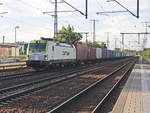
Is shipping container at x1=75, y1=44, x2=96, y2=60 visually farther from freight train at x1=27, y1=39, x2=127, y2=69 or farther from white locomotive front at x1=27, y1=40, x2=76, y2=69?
white locomotive front at x1=27, y1=40, x2=76, y2=69

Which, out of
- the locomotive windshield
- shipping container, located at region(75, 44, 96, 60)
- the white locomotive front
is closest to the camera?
the white locomotive front

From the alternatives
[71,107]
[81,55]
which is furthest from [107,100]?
[81,55]

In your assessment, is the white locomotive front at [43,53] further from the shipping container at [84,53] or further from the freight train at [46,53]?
the shipping container at [84,53]

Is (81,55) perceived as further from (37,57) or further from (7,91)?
(7,91)

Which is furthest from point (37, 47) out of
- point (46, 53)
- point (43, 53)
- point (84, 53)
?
point (84, 53)

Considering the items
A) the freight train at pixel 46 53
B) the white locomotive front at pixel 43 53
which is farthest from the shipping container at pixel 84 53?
the white locomotive front at pixel 43 53

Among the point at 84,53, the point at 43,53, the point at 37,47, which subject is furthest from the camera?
the point at 84,53

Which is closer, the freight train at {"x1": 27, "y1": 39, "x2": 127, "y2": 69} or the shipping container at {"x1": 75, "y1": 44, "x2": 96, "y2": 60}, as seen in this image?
the freight train at {"x1": 27, "y1": 39, "x2": 127, "y2": 69}

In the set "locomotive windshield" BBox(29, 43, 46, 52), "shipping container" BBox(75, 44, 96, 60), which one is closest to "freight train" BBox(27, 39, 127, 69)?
"locomotive windshield" BBox(29, 43, 46, 52)

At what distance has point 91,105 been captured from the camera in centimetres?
1150

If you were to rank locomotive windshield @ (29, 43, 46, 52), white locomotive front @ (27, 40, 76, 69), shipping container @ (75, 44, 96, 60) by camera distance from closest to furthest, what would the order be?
white locomotive front @ (27, 40, 76, 69) < locomotive windshield @ (29, 43, 46, 52) < shipping container @ (75, 44, 96, 60)

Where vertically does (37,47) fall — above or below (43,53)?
above

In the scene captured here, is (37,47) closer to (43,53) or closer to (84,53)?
(43,53)

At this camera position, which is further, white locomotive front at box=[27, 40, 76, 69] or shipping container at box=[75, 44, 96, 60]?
shipping container at box=[75, 44, 96, 60]
